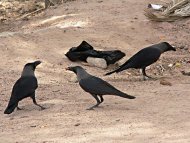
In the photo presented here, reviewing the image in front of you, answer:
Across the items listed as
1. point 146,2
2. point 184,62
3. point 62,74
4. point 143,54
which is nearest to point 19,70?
point 62,74

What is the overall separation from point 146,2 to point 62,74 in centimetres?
578

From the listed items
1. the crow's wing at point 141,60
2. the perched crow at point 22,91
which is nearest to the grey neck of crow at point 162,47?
the crow's wing at point 141,60

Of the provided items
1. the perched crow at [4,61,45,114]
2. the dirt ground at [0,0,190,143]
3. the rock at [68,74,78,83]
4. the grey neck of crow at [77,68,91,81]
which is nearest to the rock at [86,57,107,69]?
the dirt ground at [0,0,190,143]

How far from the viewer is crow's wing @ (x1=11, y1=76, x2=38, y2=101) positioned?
6301 mm

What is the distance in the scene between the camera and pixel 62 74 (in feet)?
28.3

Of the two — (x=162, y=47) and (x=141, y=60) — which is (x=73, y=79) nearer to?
(x=141, y=60)

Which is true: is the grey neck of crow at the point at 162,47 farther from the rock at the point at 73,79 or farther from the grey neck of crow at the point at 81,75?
the grey neck of crow at the point at 81,75

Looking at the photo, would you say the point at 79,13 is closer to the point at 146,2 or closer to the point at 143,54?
the point at 146,2

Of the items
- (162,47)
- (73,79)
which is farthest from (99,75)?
(162,47)

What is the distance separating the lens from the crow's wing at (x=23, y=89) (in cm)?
630

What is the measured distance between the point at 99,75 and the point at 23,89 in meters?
2.44

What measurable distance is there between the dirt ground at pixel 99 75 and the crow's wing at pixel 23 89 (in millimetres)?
252

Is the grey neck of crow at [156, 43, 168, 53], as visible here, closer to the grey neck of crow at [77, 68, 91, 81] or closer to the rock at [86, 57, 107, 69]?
the rock at [86, 57, 107, 69]

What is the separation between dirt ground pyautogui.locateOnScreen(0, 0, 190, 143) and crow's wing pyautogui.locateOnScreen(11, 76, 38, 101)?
0.83ft
